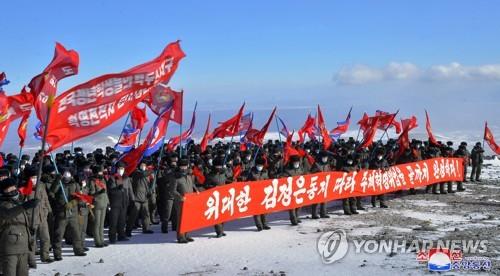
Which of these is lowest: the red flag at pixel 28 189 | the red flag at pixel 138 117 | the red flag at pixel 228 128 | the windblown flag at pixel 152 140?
the red flag at pixel 28 189

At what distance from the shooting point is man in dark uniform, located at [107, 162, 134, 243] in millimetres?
10641

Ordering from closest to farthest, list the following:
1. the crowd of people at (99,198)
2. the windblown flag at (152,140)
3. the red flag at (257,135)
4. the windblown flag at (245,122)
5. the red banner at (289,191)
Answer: the crowd of people at (99,198) < the red banner at (289,191) < the windblown flag at (152,140) < the red flag at (257,135) < the windblown flag at (245,122)

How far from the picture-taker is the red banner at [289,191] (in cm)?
1044

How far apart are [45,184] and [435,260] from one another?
23.9 feet

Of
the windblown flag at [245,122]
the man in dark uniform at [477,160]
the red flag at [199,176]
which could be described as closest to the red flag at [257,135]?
the windblown flag at [245,122]

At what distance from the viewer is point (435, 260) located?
8.68 metres

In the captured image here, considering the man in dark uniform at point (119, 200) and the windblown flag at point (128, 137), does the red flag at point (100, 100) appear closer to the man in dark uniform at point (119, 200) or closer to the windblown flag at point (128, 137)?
the man in dark uniform at point (119, 200)

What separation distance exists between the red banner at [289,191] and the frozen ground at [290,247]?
1.77ft

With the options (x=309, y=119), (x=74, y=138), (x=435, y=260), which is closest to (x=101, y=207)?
(x=74, y=138)

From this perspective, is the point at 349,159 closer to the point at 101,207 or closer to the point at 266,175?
the point at 266,175

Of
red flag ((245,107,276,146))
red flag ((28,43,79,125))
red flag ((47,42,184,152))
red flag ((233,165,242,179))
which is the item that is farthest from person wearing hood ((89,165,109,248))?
red flag ((245,107,276,146))

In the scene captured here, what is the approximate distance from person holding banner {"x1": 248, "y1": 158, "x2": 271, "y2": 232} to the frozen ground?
0.64 feet

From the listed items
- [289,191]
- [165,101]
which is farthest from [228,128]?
[289,191]

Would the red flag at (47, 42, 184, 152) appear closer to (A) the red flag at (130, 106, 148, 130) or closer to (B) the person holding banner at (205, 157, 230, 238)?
(B) the person holding banner at (205, 157, 230, 238)
